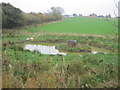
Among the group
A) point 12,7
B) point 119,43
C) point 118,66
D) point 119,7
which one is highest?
point 12,7

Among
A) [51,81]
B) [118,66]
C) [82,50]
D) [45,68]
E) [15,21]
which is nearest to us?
[51,81]

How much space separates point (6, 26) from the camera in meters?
26.4

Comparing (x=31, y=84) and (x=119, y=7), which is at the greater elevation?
(x=119, y=7)

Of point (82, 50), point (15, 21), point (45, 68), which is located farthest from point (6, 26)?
point (45, 68)

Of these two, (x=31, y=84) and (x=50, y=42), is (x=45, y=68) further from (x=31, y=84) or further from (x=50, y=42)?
(x=50, y=42)

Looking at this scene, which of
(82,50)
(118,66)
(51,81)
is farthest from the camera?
(82,50)

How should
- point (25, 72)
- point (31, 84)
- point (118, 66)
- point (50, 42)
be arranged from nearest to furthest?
point (31, 84) → point (118, 66) → point (25, 72) → point (50, 42)

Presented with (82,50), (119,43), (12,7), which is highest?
(12,7)

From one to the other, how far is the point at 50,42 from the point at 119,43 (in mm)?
14168

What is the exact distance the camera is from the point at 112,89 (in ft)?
11.7

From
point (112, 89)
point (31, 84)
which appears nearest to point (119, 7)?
point (112, 89)

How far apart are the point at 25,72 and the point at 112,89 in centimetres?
265

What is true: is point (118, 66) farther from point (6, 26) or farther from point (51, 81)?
point (6, 26)

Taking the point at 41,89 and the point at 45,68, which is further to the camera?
the point at 45,68
